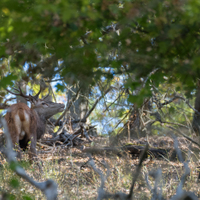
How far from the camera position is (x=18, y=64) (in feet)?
10.9

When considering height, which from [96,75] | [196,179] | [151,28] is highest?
[151,28]

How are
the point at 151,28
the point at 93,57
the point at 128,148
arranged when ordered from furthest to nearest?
the point at 128,148
the point at 93,57
the point at 151,28

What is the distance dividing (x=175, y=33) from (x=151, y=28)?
257mm

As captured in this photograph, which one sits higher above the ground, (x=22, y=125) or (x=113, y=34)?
(x=22, y=125)

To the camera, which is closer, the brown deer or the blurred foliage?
the blurred foliage

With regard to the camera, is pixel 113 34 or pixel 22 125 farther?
pixel 22 125

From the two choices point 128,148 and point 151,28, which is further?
point 128,148

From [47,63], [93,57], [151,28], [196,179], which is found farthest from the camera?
[196,179]

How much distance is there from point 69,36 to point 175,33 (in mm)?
1018

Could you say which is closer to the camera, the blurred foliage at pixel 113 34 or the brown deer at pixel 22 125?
the blurred foliage at pixel 113 34

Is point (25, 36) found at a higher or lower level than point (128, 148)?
higher

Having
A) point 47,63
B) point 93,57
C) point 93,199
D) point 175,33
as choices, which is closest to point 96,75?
point 93,57

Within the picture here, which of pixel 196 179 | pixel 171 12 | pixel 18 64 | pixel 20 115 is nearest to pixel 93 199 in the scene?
pixel 196 179

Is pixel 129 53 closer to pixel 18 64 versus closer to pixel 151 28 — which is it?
pixel 151 28
